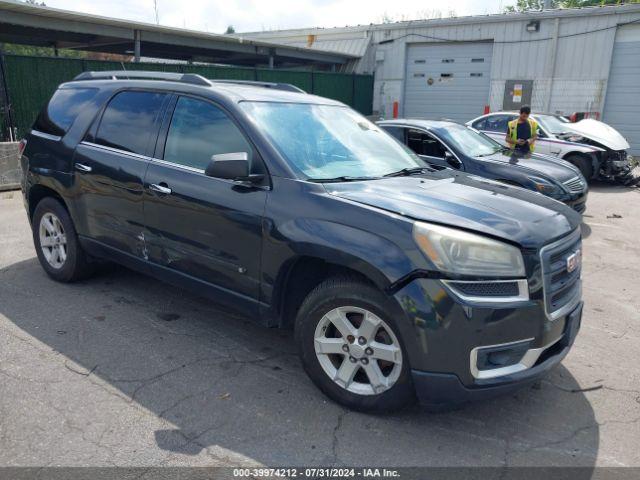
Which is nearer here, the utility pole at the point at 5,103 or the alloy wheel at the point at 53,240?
the alloy wheel at the point at 53,240

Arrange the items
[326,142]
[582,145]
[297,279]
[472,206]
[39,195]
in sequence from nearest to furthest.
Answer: [472,206] < [297,279] < [326,142] < [39,195] < [582,145]

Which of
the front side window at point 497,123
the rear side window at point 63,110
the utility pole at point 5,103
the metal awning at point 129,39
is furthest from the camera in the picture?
the metal awning at point 129,39

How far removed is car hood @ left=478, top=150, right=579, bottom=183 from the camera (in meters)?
7.71

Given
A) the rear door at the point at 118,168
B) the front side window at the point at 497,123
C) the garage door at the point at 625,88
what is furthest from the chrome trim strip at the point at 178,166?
the garage door at the point at 625,88

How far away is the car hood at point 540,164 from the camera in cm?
771

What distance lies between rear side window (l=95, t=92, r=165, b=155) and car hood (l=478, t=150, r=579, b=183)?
16.8ft

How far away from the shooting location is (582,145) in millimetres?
11461

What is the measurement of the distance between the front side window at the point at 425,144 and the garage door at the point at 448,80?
13275 mm

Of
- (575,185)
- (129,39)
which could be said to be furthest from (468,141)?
(129,39)

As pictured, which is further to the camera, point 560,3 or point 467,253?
point 560,3

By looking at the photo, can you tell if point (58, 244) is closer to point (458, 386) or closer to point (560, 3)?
point (458, 386)

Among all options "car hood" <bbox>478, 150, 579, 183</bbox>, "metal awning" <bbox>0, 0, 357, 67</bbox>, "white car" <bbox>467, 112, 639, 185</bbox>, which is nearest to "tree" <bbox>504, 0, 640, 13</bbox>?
"metal awning" <bbox>0, 0, 357, 67</bbox>

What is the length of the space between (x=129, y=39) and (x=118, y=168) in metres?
12.7

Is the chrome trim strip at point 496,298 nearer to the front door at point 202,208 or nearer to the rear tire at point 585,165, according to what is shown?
the front door at point 202,208
